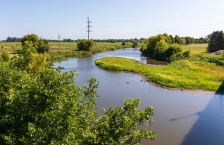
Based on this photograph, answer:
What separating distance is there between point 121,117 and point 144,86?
25648mm

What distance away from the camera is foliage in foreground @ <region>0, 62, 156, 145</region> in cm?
669

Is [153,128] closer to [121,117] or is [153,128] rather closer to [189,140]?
[189,140]

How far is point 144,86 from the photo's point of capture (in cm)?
3256

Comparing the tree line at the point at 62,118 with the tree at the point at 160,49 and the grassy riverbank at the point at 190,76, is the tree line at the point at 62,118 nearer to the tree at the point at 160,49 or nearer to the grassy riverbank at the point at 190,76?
the grassy riverbank at the point at 190,76

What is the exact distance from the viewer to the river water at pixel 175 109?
16625 millimetres

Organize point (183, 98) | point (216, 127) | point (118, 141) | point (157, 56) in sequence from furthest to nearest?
point (157, 56) < point (183, 98) < point (216, 127) < point (118, 141)

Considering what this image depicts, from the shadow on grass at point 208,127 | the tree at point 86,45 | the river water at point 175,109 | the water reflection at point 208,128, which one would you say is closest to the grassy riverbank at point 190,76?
the river water at point 175,109

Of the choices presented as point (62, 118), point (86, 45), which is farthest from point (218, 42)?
point (62, 118)

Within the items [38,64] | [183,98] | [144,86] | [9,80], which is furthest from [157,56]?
[9,80]

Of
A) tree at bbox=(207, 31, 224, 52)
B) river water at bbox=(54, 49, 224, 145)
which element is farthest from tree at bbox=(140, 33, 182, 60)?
river water at bbox=(54, 49, 224, 145)

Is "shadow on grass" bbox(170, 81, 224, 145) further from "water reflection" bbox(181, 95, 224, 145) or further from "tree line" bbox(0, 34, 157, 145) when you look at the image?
"tree line" bbox(0, 34, 157, 145)

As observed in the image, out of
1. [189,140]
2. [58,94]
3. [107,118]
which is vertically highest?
[58,94]

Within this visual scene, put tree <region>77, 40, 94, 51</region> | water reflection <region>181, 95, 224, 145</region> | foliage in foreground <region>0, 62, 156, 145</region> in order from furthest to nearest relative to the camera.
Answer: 1. tree <region>77, 40, 94, 51</region>
2. water reflection <region>181, 95, 224, 145</region>
3. foliage in foreground <region>0, 62, 156, 145</region>

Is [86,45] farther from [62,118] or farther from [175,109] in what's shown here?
[62,118]
